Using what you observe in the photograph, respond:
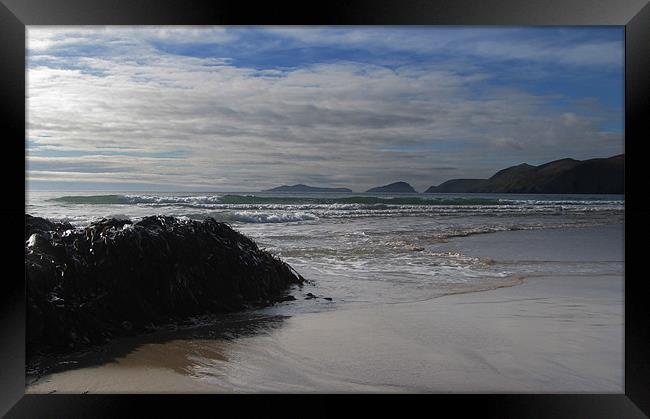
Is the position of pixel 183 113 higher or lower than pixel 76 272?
higher

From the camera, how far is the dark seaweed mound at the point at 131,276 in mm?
2070

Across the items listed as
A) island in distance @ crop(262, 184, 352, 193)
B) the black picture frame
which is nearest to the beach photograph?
island in distance @ crop(262, 184, 352, 193)

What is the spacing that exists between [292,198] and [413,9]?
1.51m

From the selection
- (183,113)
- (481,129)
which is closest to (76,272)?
(183,113)

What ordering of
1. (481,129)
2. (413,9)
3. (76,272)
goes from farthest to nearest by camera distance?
1. (481,129)
2. (76,272)
3. (413,9)

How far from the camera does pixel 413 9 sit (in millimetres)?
1814

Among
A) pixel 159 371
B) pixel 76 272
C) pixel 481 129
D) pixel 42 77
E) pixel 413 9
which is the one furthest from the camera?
pixel 481 129

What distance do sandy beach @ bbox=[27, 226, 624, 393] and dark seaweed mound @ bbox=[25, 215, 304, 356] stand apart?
0.51 feet

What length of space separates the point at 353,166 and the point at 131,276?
4.93ft

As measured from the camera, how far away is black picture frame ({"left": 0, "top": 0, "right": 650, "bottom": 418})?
1.81 metres

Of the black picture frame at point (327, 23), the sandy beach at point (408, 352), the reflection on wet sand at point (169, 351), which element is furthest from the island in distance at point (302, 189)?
the black picture frame at point (327, 23)

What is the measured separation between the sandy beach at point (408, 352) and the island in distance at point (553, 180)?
2.20 ft
